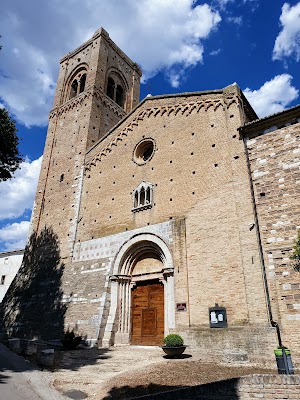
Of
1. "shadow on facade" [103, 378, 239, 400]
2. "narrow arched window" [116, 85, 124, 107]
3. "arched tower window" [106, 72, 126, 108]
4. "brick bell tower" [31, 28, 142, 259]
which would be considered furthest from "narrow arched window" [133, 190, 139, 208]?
"narrow arched window" [116, 85, 124, 107]

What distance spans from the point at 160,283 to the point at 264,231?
5107mm

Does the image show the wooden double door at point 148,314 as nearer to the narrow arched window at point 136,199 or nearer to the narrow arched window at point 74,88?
the narrow arched window at point 136,199

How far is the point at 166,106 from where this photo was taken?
54.0 ft

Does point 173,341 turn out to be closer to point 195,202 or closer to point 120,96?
point 195,202

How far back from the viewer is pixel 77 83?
2438 centimetres

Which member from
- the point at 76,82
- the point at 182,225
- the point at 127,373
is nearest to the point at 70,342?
the point at 127,373

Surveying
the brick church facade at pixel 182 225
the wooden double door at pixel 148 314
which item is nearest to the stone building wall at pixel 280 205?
the brick church facade at pixel 182 225

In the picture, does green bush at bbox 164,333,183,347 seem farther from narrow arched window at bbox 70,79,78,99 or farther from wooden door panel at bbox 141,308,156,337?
narrow arched window at bbox 70,79,78,99

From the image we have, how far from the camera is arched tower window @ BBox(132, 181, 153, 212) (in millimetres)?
14711

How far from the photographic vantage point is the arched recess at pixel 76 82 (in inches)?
942

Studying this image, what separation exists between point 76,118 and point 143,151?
705cm

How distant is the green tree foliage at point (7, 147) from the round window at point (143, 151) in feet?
19.3

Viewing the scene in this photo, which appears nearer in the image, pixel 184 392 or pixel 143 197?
pixel 184 392

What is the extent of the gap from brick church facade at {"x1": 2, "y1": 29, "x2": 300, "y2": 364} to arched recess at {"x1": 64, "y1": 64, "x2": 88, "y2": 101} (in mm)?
4842
